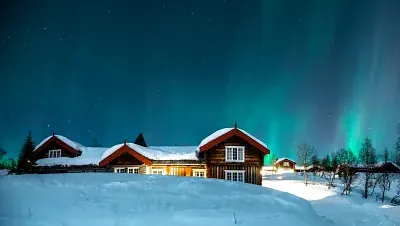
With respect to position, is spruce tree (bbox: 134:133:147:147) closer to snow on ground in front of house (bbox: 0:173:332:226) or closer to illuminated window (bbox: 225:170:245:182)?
illuminated window (bbox: 225:170:245:182)

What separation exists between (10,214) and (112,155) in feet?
70.0

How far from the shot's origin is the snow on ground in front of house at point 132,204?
8039 mm

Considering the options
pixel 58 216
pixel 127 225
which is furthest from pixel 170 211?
pixel 58 216

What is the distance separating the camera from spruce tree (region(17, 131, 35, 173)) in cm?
3078

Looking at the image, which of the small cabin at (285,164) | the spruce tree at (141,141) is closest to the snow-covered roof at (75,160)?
the spruce tree at (141,141)

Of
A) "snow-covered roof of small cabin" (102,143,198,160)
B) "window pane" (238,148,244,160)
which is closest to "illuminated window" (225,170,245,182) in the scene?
"window pane" (238,148,244,160)

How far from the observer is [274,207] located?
10461 millimetres

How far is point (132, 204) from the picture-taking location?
916 cm

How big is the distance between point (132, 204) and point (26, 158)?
27009 mm

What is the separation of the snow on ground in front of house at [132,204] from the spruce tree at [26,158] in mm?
21765

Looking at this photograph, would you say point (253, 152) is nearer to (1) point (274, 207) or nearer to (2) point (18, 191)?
(1) point (274, 207)

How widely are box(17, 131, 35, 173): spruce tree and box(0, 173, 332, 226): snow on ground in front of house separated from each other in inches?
857

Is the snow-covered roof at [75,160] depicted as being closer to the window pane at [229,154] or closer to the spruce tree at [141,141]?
the spruce tree at [141,141]

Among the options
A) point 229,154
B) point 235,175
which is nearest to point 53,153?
point 229,154
